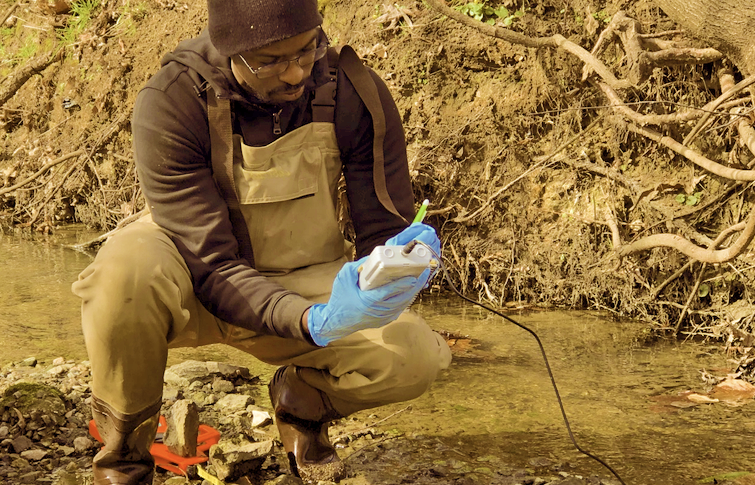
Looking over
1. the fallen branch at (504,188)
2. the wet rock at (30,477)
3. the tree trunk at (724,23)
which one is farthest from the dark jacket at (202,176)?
the fallen branch at (504,188)

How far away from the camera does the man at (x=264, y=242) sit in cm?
213

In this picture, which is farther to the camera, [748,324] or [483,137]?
[483,137]

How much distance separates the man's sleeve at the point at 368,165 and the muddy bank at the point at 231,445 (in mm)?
677

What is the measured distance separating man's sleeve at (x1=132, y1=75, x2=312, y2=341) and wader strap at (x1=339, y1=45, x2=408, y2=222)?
474mm

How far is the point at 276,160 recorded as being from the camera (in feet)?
7.96

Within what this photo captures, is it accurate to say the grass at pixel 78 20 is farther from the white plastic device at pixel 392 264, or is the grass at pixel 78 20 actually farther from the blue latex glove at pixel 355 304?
the white plastic device at pixel 392 264

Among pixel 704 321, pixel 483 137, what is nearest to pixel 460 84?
pixel 483 137

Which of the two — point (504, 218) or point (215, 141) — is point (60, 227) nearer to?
point (504, 218)

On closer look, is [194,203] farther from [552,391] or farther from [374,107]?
[552,391]

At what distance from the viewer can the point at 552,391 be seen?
3.11 metres

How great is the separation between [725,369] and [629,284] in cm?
76

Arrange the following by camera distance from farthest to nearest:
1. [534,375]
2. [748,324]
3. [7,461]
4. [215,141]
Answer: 1. [748,324]
2. [534,375]
3. [7,461]
4. [215,141]

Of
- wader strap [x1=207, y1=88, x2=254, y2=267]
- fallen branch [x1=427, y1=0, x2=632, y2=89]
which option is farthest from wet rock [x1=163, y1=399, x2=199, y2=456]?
fallen branch [x1=427, y1=0, x2=632, y2=89]

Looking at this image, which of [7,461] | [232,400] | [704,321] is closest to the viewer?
[7,461]
